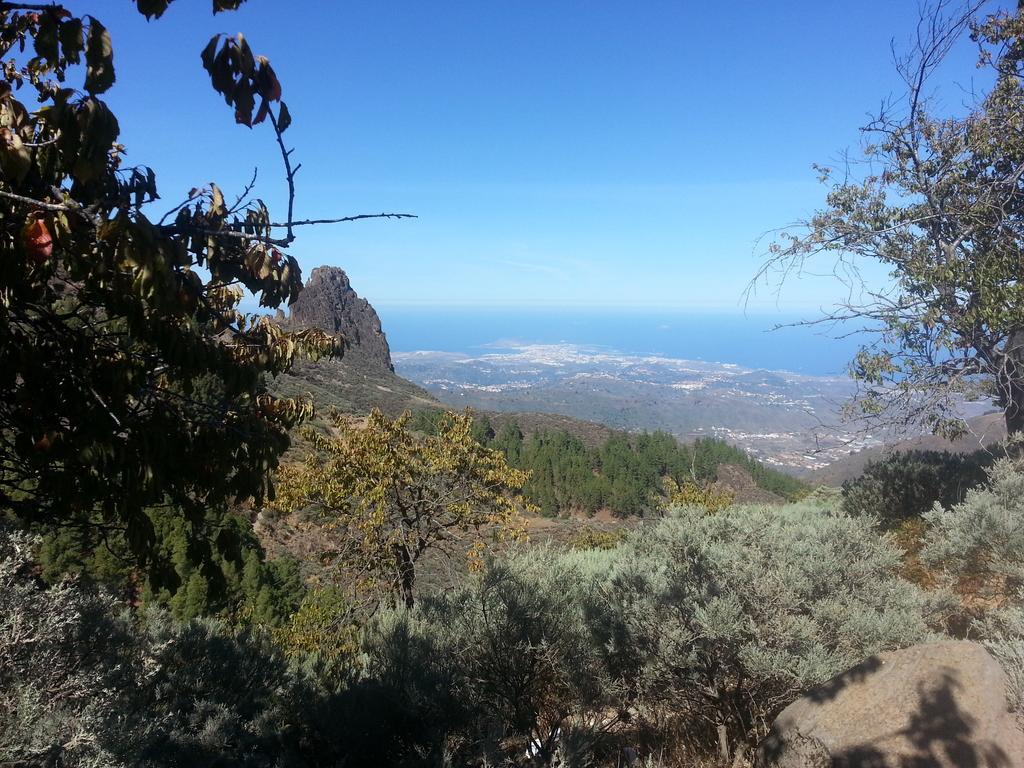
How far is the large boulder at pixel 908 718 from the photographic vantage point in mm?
3600

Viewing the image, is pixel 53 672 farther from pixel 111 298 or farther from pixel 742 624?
pixel 742 624

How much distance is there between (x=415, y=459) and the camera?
10.2 metres

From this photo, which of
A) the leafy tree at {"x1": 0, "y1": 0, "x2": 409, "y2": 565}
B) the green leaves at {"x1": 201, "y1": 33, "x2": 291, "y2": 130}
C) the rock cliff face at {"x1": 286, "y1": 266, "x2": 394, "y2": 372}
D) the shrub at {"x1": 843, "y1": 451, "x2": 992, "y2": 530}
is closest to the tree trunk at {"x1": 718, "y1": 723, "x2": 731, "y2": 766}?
the leafy tree at {"x1": 0, "y1": 0, "x2": 409, "y2": 565}

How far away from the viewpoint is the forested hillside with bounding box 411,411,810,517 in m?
52.6

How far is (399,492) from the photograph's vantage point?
10.1m

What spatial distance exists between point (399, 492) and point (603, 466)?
5079cm

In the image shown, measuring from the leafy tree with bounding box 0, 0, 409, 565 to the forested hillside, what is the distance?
1608 inches

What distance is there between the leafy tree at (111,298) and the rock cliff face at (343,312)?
85835 mm

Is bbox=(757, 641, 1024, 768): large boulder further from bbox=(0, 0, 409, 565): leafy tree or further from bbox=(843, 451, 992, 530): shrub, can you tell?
bbox=(843, 451, 992, 530): shrub

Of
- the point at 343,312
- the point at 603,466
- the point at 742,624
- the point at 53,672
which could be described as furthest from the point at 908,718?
the point at 343,312

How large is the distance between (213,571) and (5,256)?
5.76ft

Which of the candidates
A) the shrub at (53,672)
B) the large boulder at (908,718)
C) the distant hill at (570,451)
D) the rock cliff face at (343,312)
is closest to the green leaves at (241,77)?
the shrub at (53,672)

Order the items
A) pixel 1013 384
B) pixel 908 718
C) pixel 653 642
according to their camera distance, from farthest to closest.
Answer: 1. pixel 1013 384
2. pixel 653 642
3. pixel 908 718

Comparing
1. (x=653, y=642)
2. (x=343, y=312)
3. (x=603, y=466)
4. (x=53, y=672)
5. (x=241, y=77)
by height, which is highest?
(x=343, y=312)
